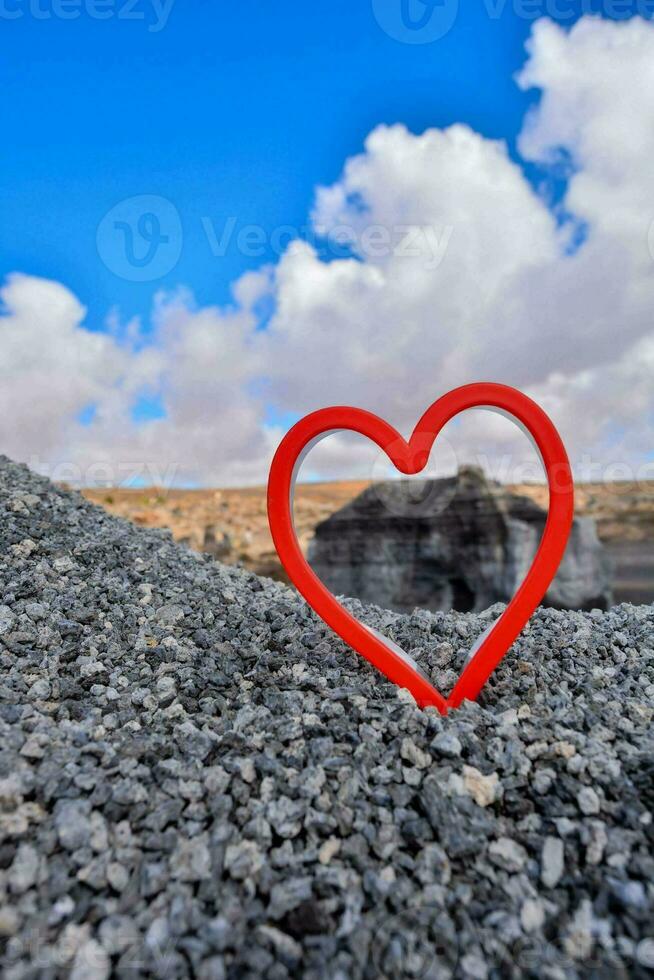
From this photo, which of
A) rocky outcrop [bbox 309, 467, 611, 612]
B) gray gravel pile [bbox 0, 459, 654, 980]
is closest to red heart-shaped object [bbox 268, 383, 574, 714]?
gray gravel pile [bbox 0, 459, 654, 980]

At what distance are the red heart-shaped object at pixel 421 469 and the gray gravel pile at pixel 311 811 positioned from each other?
0.19 metres

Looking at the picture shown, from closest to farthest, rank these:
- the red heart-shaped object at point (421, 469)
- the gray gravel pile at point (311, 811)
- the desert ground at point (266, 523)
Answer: the gray gravel pile at point (311, 811)
the red heart-shaped object at point (421, 469)
the desert ground at point (266, 523)

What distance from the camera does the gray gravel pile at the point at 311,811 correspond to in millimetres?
2375

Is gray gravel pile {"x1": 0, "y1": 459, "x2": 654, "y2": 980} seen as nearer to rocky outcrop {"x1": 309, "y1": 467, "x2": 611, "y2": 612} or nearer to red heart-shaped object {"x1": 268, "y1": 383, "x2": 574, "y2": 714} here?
red heart-shaped object {"x1": 268, "y1": 383, "x2": 574, "y2": 714}

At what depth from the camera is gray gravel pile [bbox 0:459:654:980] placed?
2375 millimetres

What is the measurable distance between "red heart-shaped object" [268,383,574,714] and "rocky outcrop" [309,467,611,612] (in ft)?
31.7

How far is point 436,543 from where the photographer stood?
44.5 ft

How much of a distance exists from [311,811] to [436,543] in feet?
36.1

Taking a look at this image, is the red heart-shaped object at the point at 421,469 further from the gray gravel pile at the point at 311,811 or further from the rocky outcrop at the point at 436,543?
the rocky outcrop at the point at 436,543

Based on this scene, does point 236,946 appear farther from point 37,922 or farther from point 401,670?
point 401,670

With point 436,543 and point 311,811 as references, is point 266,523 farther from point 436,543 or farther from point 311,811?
point 311,811

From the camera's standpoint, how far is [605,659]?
4.28 meters

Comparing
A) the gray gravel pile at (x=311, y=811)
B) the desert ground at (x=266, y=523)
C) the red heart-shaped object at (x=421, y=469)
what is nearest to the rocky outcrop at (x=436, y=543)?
the desert ground at (x=266, y=523)

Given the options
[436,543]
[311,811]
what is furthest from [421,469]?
[436,543]
